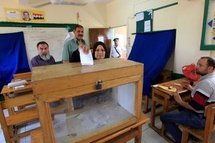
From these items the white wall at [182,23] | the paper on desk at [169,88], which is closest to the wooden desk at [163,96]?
the paper on desk at [169,88]

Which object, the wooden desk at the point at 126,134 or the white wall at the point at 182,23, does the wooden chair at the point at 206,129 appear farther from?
the white wall at the point at 182,23

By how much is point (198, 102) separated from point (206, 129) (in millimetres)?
263

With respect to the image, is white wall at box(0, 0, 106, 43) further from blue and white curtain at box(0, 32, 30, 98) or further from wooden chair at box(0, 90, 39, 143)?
wooden chair at box(0, 90, 39, 143)

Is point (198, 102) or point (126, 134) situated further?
point (198, 102)

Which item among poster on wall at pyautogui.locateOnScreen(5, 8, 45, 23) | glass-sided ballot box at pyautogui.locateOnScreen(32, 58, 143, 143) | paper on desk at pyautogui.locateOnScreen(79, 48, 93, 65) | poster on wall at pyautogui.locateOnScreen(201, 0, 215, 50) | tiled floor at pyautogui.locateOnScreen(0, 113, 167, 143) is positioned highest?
poster on wall at pyautogui.locateOnScreen(5, 8, 45, 23)

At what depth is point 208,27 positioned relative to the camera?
199 cm

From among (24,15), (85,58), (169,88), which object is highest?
(24,15)

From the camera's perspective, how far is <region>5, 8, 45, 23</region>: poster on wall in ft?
11.0

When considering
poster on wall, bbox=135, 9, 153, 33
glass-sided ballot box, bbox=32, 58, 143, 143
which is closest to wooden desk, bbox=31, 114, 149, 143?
glass-sided ballot box, bbox=32, 58, 143, 143

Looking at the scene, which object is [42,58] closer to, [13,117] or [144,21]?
[13,117]

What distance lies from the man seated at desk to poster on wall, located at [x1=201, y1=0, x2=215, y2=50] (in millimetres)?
553

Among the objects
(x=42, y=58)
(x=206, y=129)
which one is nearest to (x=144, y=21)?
(x=42, y=58)

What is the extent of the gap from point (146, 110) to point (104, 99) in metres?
1.84

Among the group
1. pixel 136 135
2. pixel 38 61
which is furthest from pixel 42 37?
pixel 136 135
